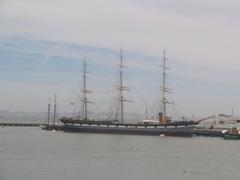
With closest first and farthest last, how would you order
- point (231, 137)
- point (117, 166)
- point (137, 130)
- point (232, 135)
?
point (117, 166) → point (232, 135) → point (231, 137) → point (137, 130)

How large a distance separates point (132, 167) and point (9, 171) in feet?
32.0

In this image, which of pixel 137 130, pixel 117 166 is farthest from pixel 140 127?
pixel 117 166

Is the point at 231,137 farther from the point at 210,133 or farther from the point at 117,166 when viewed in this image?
the point at 117,166

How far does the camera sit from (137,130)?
9962 cm

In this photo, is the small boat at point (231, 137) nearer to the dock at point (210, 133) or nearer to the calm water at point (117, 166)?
the dock at point (210, 133)

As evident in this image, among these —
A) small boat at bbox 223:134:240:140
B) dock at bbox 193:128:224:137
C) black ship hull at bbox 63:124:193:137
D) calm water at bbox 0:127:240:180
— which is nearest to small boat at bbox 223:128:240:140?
small boat at bbox 223:134:240:140

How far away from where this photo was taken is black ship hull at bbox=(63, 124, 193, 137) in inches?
Result: 3789

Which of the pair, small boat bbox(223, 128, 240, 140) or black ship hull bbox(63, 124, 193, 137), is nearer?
small boat bbox(223, 128, 240, 140)

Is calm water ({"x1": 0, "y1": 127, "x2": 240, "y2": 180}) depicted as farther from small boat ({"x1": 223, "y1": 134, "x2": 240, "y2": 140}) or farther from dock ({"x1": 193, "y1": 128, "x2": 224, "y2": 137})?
dock ({"x1": 193, "y1": 128, "x2": 224, "y2": 137})

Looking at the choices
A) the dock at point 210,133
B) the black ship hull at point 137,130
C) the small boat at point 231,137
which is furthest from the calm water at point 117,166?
the dock at point 210,133

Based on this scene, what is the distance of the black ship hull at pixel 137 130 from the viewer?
96250 millimetres

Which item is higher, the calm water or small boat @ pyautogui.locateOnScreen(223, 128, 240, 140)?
small boat @ pyautogui.locateOnScreen(223, 128, 240, 140)

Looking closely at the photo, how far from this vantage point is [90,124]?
103 meters

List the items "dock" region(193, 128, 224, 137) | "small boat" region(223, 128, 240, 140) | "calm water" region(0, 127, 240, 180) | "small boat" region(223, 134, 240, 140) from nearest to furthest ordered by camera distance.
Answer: "calm water" region(0, 127, 240, 180)
"small boat" region(223, 134, 240, 140)
"small boat" region(223, 128, 240, 140)
"dock" region(193, 128, 224, 137)
